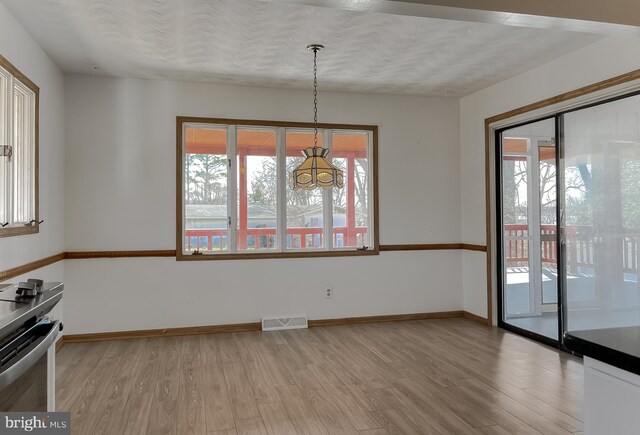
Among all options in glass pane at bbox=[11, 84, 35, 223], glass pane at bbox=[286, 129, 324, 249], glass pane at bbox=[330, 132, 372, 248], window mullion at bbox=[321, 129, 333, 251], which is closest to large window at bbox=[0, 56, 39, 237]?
glass pane at bbox=[11, 84, 35, 223]

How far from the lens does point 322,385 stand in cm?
329

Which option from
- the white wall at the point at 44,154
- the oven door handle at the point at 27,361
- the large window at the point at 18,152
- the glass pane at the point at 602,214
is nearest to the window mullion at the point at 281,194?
the white wall at the point at 44,154

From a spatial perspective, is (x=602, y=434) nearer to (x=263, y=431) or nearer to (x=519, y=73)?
(x=263, y=431)

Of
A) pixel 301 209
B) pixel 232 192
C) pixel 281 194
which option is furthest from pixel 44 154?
pixel 301 209

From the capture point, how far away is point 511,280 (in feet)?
16.1

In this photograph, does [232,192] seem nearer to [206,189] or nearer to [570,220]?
[206,189]

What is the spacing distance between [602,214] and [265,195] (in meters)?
3.27

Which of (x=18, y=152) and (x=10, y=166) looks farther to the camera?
(x=18, y=152)

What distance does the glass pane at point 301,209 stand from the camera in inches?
203

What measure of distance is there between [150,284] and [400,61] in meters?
3.37

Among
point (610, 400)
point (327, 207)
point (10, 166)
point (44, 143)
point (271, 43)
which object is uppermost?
point (271, 43)

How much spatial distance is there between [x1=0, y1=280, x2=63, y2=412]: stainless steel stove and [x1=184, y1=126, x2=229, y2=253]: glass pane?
3095 mm

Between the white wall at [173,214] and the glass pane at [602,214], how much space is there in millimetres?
1692

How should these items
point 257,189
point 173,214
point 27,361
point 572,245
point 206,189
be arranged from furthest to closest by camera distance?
point 257,189 → point 206,189 → point 173,214 → point 572,245 → point 27,361
